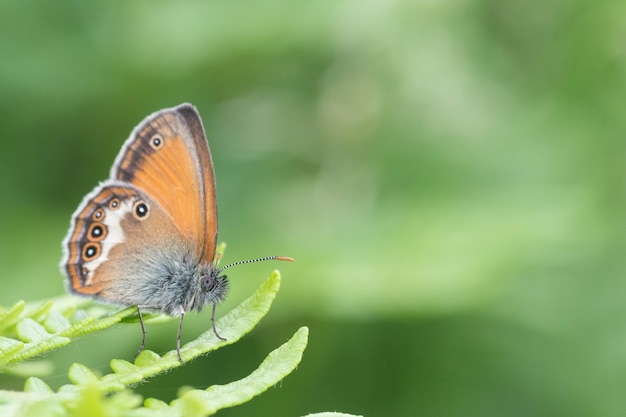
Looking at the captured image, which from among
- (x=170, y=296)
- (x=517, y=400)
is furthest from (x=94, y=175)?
(x=517, y=400)

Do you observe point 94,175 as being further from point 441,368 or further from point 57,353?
point 441,368

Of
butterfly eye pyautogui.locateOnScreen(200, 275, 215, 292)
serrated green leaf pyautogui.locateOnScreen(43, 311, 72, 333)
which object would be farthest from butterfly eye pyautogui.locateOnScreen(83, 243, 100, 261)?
serrated green leaf pyautogui.locateOnScreen(43, 311, 72, 333)

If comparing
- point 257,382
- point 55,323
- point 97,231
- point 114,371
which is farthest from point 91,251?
point 257,382

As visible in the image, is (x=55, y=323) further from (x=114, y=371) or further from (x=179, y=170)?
(x=179, y=170)

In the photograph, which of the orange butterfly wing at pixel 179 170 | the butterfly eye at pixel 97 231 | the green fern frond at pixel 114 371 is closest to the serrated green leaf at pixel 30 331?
the green fern frond at pixel 114 371

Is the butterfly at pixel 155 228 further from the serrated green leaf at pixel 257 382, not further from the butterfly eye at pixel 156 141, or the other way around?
the serrated green leaf at pixel 257 382

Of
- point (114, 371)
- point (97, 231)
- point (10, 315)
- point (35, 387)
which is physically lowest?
point (35, 387)

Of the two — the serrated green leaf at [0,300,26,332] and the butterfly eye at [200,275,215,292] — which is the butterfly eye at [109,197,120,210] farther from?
the serrated green leaf at [0,300,26,332]
